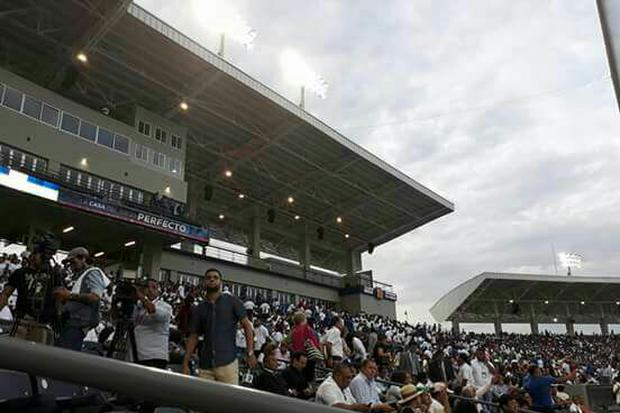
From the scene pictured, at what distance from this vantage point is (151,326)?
547cm

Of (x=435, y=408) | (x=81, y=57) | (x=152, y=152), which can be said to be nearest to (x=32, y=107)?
(x=81, y=57)

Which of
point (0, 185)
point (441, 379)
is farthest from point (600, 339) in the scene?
point (0, 185)

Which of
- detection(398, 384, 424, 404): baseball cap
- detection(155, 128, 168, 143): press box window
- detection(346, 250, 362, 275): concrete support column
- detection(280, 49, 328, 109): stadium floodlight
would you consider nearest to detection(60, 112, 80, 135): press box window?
detection(155, 128, 168, 143): press box window

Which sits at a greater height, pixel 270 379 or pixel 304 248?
pixel 304 248

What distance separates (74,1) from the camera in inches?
803

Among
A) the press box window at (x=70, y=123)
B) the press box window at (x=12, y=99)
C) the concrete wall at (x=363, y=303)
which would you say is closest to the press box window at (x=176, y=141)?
the press box window at (x=70, y=123)

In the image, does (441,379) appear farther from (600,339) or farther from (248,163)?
(600,339)

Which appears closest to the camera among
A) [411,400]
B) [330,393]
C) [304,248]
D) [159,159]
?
[330,393]

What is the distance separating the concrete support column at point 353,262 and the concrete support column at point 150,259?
73.4 ft

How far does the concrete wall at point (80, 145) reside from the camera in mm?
21609

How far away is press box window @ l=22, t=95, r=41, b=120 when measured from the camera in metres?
22.2

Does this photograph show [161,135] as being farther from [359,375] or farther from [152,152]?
[359,375]

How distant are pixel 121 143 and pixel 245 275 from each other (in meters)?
12.5

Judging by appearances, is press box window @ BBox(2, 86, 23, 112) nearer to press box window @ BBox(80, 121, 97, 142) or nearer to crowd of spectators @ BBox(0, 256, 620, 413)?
press box window @ BBox(80, 121, 97, 142)
